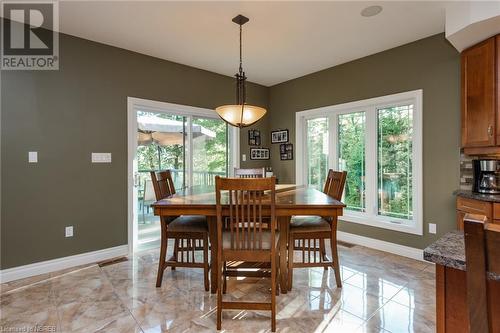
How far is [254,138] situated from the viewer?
490 centimetres

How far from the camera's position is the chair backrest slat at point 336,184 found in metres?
2.61

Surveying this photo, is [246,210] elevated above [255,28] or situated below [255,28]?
below

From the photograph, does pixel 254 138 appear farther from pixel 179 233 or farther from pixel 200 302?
pixel 200 302

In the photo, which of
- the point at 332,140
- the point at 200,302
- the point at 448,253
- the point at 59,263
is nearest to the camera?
the point at 448,253

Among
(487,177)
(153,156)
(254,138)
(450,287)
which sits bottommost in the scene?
(450,287)

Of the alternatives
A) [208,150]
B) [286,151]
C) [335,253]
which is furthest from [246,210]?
[286,151]

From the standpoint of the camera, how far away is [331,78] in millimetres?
4094

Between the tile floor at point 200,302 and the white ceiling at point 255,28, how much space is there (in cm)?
256

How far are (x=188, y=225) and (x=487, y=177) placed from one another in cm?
284

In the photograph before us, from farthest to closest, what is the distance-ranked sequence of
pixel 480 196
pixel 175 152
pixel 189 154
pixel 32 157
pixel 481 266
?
pixel 189 154 → pixel 175 152 → pixel 32 157 → pixel 480 196 → pixel 481 266

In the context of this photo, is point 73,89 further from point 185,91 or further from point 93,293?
point 93,293

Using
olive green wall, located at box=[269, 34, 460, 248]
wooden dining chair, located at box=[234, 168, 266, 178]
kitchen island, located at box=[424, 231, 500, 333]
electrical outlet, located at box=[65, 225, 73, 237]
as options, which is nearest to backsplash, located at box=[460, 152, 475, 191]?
olive green wall, located at box=[269, 34, 460, 248]

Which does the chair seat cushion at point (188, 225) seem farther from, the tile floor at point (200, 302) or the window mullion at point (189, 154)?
Result: the window mullion at point (189, 154)

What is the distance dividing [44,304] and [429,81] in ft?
14.3
